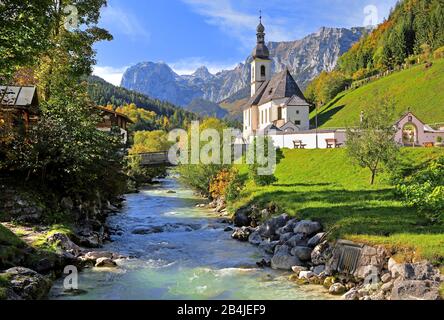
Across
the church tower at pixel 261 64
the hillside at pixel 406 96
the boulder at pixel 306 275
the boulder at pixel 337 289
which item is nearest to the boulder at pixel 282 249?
the boulder at pixel 306 275

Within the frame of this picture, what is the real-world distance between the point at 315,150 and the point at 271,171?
10116mm

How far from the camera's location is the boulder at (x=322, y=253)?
1769 centimetres

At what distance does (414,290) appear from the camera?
1274cm

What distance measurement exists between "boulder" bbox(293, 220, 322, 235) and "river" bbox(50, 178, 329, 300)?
2276mm

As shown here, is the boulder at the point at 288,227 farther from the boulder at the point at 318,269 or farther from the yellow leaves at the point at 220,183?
the yellow leaves at the point at 220,183

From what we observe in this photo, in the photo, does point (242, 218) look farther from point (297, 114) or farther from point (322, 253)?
point (297, 114)

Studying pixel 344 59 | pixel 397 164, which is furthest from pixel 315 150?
pixel 344 59

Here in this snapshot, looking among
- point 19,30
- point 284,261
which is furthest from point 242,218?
point 19,30

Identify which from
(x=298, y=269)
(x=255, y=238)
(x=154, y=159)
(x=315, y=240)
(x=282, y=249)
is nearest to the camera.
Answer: (x=298, y=269)

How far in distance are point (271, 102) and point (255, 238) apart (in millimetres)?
59819

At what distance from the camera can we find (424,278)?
1369cm

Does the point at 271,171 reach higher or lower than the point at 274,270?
higher

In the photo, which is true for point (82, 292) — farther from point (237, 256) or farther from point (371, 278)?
point (371, 278)

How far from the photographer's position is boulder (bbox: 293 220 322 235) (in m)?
20.8
